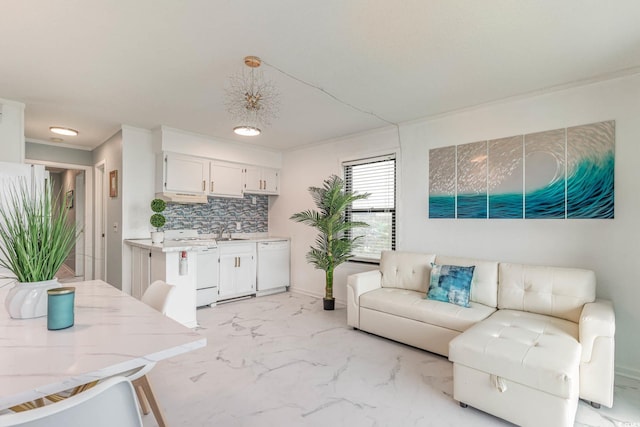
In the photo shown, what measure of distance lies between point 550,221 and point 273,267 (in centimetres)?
366

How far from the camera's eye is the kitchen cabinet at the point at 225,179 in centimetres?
479

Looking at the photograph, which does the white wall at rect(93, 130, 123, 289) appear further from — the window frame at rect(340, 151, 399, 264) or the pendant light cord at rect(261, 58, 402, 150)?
the window frame at rect(340, 151, 399, 264)

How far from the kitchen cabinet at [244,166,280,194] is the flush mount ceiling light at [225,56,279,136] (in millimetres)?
1317

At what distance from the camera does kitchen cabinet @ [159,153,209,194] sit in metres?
4.32

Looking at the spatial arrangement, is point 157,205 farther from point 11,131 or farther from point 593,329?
point 593,329

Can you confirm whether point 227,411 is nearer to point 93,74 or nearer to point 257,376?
→ point 257,376

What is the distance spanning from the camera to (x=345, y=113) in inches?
145

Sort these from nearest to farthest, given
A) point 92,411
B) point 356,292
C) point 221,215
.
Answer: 1. point 92,411
2. point 356,292
3. point 221,215

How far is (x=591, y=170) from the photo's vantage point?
9.06 ft

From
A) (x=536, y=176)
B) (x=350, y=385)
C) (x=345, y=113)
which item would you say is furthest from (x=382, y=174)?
(x=350, y=385)

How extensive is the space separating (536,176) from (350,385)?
8.21 ft

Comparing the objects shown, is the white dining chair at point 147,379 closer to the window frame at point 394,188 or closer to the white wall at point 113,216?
the white wall at point 113,216

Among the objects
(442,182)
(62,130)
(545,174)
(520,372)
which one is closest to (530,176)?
(545,174)

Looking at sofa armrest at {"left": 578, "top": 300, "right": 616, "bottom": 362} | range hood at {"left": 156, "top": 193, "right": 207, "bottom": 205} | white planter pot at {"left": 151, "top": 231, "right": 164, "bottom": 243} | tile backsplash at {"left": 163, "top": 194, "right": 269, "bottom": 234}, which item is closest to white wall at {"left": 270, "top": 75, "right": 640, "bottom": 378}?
sofa armrest at {"left": 578, "top": 300, "right": 616, "bottom": 362}
